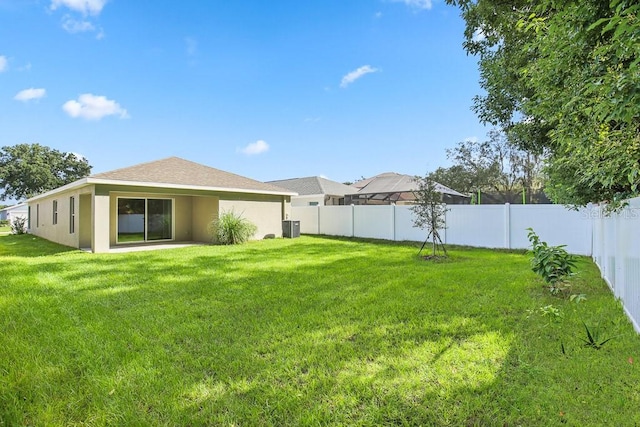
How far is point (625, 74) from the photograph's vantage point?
1.65 metres

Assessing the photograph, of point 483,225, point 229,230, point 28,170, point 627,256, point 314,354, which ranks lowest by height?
point 314,354

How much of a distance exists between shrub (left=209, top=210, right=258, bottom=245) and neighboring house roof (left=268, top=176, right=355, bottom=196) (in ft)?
33.4

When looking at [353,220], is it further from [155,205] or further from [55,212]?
[55,212]

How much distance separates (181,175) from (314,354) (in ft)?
39.6

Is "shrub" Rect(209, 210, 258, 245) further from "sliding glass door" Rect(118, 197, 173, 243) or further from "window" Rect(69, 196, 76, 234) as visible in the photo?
"window" Rect(69, 196, 76, 234)

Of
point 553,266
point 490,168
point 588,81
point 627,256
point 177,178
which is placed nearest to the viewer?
point 588,81

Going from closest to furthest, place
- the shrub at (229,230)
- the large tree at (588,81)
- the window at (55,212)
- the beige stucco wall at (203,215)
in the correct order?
the large tree at (588,81) < the shrub at (229,230) < the beige stucco wall at (203,215) < the window at (55,212)

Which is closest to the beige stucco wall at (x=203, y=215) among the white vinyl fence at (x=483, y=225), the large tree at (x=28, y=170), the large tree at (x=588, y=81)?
the white vinyl fence at (x=483, y=225)

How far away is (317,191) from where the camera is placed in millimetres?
23297

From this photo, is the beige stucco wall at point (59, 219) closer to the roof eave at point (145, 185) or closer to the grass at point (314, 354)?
the roof eave at point (145, 185)

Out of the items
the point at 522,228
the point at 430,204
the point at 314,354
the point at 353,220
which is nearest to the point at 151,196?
the point at 353,220

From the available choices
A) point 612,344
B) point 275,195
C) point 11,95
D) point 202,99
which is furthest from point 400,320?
point 11,95

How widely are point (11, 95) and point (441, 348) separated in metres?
21.0

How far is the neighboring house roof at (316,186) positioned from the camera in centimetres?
2350
